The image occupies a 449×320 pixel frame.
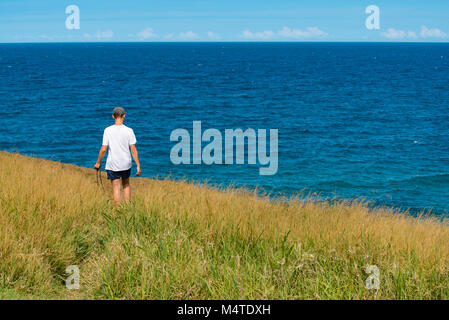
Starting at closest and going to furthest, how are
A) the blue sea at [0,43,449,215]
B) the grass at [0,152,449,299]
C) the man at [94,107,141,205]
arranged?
the grass at [0,152,449,299], the man at [94,107,141,205], the blue sea at [0,43,449,215]

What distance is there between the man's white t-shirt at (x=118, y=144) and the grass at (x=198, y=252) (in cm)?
129

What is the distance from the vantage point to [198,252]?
20.5ft

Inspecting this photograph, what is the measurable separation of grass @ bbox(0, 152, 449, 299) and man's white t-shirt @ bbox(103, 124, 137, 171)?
50.7 inches

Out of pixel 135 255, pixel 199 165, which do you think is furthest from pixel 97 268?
pixel 199 165

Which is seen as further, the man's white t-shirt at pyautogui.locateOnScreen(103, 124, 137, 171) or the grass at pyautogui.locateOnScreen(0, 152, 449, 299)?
the man's white t-shirt at pyautogui.locateOnScreen(103, 124, 137, 171)

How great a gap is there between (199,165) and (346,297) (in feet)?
73.5

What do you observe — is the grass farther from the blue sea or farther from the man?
the blue sea

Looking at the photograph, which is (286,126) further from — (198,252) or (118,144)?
(198,252)

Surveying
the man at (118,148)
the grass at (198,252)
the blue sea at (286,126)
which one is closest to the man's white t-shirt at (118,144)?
the man at (118,148)

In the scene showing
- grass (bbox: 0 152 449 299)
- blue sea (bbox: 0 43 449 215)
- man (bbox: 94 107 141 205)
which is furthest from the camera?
blue sea (bbox: 0 43 449 215)

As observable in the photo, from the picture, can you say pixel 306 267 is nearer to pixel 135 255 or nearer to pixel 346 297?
pixel 346 297

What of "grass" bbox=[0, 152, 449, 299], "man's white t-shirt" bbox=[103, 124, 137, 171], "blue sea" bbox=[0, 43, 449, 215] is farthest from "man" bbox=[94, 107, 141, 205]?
"blue sea" bbox=[0, 43, 449, 215]

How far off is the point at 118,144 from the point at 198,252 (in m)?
3.91

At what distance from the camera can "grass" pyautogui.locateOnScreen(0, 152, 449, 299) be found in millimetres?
5547
